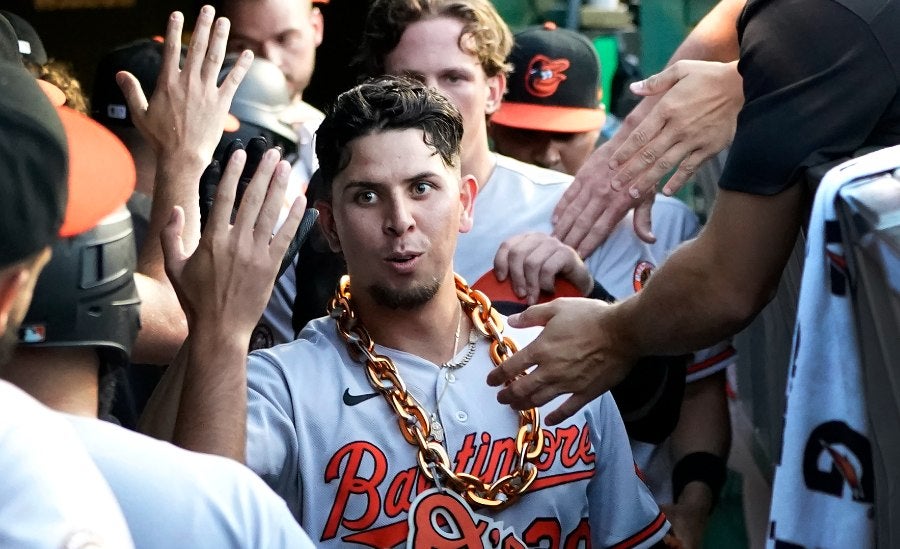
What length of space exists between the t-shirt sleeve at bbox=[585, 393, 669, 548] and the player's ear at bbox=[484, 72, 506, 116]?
147cm

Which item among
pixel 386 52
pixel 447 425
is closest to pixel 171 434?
pixel 447 425

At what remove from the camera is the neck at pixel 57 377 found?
2002 millimetres

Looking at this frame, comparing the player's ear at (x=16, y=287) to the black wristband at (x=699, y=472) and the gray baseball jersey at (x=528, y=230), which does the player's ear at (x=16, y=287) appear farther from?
the black wristband at (x=699, y=472)

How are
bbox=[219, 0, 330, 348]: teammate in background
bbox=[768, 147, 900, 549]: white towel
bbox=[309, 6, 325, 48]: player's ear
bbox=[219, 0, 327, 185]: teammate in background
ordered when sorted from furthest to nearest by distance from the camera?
1. bbox=[309, 6, 325, 48]: player's ear
2. bbox=[219, 0, 327, 185]: teammate in background
3. bbox=[219, 0, 330, 348]: teammate in background
4. bbox=[768, 147, 900, 549]: white towel

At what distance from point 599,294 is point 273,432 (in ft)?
3.57

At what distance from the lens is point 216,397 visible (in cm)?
225

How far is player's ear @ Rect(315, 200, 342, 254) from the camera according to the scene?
111 inches

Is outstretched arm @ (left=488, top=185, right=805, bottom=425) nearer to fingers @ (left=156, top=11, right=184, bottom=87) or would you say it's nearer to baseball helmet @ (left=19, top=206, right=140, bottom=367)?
baseball helmet @ (left=19, top=206, right=140, bottom=367)

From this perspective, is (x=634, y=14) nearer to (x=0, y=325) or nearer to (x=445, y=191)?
(x=445, y=191)

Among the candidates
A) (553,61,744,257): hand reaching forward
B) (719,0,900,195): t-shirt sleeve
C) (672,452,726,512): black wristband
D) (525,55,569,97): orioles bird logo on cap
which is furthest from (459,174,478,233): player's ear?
(525,55,569,97): orioles bird logo on cap

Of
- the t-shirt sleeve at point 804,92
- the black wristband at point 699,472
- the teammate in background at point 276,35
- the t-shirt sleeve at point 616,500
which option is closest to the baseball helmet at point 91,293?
the t-shirt sleeve at point 616,500

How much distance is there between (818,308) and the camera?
200cm

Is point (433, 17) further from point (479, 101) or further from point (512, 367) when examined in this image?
point (512, 367)

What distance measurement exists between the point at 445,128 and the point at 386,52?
1144 mm
